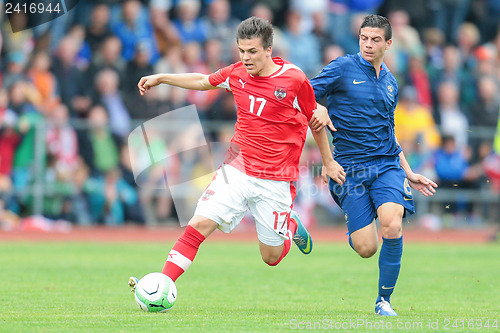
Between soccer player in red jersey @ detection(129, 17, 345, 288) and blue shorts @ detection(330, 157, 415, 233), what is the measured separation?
10.3 inches

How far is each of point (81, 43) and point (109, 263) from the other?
21.1 feet

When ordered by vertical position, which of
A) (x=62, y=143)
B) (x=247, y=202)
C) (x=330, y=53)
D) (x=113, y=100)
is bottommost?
(x=62, y=143)

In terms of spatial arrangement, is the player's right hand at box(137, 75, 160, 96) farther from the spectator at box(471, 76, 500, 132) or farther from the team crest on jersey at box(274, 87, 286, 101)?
the spectator at box(471, 76, 500, 132)

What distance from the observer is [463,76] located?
1978 cm

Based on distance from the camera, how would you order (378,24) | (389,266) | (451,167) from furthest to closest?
1. (451,167)
2. (378,24)
3. (389,266)

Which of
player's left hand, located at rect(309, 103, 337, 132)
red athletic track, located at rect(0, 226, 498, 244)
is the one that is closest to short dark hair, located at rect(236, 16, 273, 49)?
player's left hand, located at rect(309, 103, 337, 132)

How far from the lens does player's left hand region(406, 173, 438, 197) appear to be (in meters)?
7.50

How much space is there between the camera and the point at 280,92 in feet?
23.1

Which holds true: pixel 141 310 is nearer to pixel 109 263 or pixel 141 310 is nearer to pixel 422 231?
pixel 109 263

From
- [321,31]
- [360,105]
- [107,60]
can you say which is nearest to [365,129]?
[360,105]

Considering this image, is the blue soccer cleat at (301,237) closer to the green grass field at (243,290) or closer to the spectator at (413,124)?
the green grass field at (243,290)

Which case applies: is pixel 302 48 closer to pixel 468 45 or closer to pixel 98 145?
pixel 98 145

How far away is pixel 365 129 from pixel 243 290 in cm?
240

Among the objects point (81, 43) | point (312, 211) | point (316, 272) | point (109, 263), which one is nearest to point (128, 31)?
point (81, 43)
